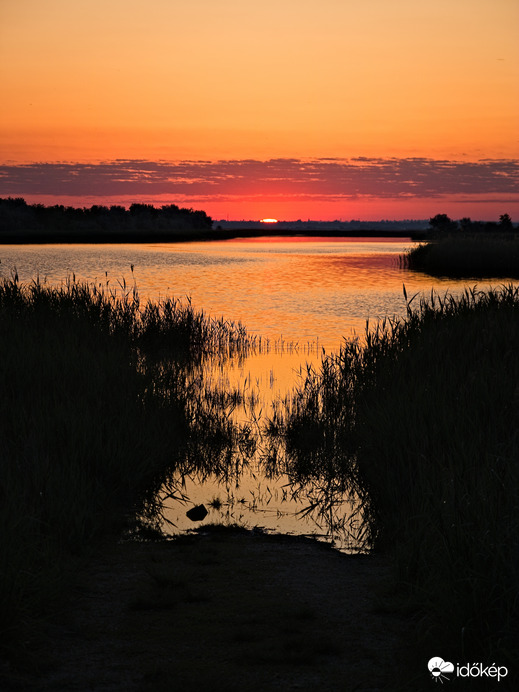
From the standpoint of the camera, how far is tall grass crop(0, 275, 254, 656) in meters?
5.02

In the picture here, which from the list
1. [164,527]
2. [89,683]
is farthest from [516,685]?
[164,527]

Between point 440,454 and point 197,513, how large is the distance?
249cm

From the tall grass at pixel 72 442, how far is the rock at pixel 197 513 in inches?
14.9

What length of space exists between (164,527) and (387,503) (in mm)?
2152

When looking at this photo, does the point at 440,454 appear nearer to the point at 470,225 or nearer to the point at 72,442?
the point at 72,442

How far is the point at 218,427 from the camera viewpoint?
10.1 meters

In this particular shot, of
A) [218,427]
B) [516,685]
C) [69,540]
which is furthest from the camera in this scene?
[218,427]

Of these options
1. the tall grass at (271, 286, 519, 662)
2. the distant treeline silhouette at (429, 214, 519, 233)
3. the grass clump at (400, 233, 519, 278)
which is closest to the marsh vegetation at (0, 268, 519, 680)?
the tall grass at (271, 286, 519, 662)

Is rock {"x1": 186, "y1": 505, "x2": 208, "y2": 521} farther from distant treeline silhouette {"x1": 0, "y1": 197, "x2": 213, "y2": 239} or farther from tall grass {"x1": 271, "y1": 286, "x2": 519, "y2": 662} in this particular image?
distant treeline silhouette {"x1": 0, "y1": 197, "x2": 213, "y2": 239}

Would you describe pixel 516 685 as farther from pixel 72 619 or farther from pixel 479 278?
pixel 479 278

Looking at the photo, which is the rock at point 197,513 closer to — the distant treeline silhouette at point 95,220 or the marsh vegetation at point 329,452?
the marsh vegetation at point 329,452

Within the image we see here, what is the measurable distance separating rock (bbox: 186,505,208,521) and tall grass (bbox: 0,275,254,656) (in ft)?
1.24

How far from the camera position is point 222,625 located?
464 centimetres

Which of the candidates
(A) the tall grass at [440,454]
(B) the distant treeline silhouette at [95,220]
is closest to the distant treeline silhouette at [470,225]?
(B) the distant treeline silhouette at [95,220]
